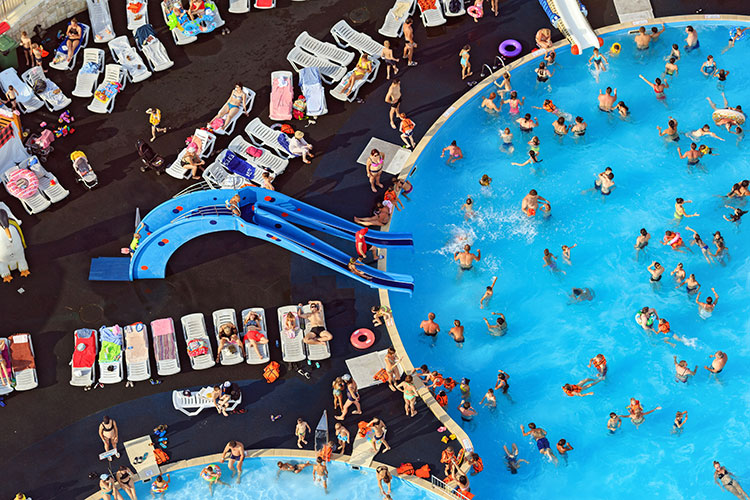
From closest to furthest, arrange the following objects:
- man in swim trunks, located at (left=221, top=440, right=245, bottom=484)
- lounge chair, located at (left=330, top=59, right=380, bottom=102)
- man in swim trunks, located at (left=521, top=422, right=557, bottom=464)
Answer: man in swim trunks, located at (left=221, top=440, right=245, bottom=484)
man in swim trunks, located at (left=521, top=422, right=557, bottom=464)
lounge chair, located at (left=330, top=59, right=380, bottom=102)

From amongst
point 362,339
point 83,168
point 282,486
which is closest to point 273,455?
point 282,486

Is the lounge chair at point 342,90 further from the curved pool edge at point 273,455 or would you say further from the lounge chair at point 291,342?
the curved pool edge at point 273,455

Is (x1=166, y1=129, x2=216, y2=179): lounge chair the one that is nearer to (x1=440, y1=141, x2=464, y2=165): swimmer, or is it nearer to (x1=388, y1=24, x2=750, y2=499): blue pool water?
(x1=388, y1=24, x2=750, y2=499): blue pool water

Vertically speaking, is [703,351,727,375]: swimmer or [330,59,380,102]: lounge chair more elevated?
[330,59,380,102]: lounge chair

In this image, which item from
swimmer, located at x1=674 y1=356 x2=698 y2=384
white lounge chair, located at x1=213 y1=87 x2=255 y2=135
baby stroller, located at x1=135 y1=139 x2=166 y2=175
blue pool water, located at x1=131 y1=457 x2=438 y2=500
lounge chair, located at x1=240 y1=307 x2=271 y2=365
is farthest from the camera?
white lounge chair, located at x1=213 y1=87 x2=255 y2=135

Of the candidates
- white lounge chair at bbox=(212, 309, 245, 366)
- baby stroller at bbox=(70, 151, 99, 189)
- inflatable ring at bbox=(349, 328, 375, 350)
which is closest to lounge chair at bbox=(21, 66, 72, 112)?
baby stroller at bbox=(70, 151, 99, 189)

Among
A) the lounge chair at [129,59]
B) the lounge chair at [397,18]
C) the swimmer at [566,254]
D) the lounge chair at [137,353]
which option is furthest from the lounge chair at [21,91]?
the swimmer at [566,254]
